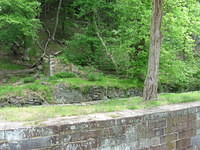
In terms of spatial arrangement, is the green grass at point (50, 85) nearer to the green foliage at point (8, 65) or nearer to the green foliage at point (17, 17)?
the green foliage at point (17, 17)

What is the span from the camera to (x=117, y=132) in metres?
3.19

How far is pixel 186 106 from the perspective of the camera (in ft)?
→ 13.6

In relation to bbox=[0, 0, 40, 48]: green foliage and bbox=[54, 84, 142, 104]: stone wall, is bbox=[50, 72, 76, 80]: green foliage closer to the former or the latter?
bbox=[54, 84, 142, 104]: stone wall

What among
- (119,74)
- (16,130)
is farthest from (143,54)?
(16,130)

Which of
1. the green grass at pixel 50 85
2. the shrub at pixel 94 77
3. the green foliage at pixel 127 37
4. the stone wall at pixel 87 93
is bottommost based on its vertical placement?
the stone wall at pixel 87 93

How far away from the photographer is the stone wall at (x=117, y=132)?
2547 millimetres

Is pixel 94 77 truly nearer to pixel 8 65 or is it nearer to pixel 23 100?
pixel 23 100

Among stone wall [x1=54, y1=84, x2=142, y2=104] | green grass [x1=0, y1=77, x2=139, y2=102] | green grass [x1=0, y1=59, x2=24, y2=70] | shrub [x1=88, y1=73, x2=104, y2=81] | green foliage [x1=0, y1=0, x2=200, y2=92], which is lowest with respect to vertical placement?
→ stone wall [x1=54, y1=84, x2=142, y2=104]

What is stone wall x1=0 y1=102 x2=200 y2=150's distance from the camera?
2.55m

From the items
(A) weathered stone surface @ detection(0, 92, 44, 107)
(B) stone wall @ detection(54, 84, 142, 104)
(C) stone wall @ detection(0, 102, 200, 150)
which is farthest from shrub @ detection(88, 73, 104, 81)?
(C) stone wall @ detection(0, 102, 200, 150)

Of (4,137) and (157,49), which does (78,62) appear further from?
(4,137)

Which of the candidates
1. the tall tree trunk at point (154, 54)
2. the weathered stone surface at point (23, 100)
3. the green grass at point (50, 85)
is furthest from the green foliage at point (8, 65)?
the tall tree trunk at point (154, 54)

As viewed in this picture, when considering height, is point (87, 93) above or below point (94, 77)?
below

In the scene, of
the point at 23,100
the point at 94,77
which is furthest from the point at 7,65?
the point at 94,77
